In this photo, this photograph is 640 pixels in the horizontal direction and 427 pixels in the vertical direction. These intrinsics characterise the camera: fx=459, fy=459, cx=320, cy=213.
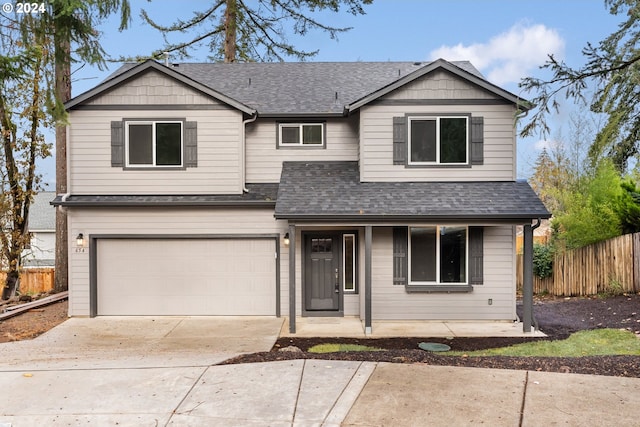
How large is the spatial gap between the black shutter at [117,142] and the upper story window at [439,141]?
6691 mm

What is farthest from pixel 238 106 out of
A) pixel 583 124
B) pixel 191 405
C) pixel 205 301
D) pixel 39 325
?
pixel 583 124

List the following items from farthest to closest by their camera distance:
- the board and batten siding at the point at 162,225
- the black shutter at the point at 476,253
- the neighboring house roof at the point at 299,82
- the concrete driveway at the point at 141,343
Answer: the board and batten siding at the point at 162,225 → the neighboring house roof at the point at 299,82 → the black shutter at the point at 476,253 → the concrete driveway at the point at 141,343

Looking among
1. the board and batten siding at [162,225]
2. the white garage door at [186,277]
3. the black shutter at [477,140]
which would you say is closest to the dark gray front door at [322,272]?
the board and batten siding at [162,225]

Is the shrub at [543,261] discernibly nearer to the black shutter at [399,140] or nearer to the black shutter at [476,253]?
the black shutter at [476,253]

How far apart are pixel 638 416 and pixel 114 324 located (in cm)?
948

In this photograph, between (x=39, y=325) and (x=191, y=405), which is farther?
(x=39, y=325)

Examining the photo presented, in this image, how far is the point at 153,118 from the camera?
1080 cm

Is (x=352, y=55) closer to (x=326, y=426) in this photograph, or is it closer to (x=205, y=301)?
(x=205, y=301)

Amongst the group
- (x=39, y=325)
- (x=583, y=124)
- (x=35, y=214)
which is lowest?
(x=39, y=325)

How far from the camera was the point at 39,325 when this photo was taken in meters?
10.1

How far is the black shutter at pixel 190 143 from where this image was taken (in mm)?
10789

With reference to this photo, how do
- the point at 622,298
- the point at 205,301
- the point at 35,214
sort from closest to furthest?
the point at 205,301 < the point at 622,298 < the point at 35,214

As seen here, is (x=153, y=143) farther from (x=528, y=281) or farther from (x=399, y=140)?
(x=528, y=281)

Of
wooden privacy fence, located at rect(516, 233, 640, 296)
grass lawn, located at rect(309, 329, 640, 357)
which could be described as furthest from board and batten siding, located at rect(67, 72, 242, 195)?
wooden privacy fence, located at rect(516, 233, 640, 296)
